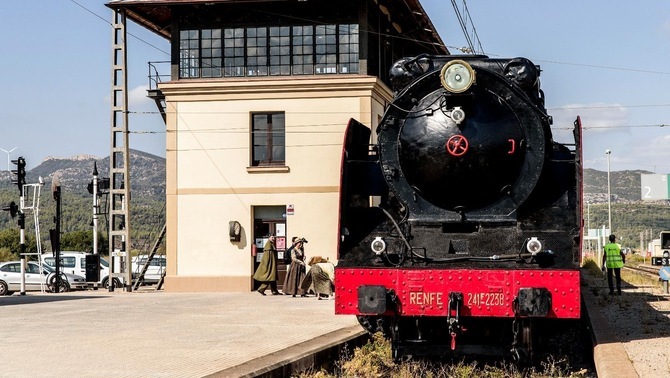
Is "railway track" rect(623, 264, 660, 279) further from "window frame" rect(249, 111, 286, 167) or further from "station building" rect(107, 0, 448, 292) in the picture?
"window frame" rect(249, 111, 286, 167)

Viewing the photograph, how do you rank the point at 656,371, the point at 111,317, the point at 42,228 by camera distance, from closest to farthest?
the point at 656,371 < the point at 111,317 < the point at 42,228

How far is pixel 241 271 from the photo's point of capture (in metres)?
25.4

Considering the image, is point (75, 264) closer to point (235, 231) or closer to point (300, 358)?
point (235, 231)

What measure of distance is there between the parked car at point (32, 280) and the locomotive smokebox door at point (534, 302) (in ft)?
79.7

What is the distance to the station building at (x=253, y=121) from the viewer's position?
25281mm

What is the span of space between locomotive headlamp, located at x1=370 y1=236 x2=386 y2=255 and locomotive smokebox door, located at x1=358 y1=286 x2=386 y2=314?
1.68 feet

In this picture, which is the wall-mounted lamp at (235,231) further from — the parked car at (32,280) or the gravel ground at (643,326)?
the gravel ground at (643,326)

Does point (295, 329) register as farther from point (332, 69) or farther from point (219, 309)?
point (332, 69)

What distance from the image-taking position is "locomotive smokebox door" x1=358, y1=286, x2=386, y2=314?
32.3 ft

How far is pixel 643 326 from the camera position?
13.7 metres

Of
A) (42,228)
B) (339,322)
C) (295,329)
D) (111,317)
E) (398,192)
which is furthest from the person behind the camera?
(42,228)

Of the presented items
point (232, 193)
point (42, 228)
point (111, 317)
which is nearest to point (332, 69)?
point (232, 193)

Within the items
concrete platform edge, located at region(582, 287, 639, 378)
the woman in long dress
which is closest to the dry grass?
concrete platform edge, located at region(582, 287, 639, 378)

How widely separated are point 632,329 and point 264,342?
541 cm
